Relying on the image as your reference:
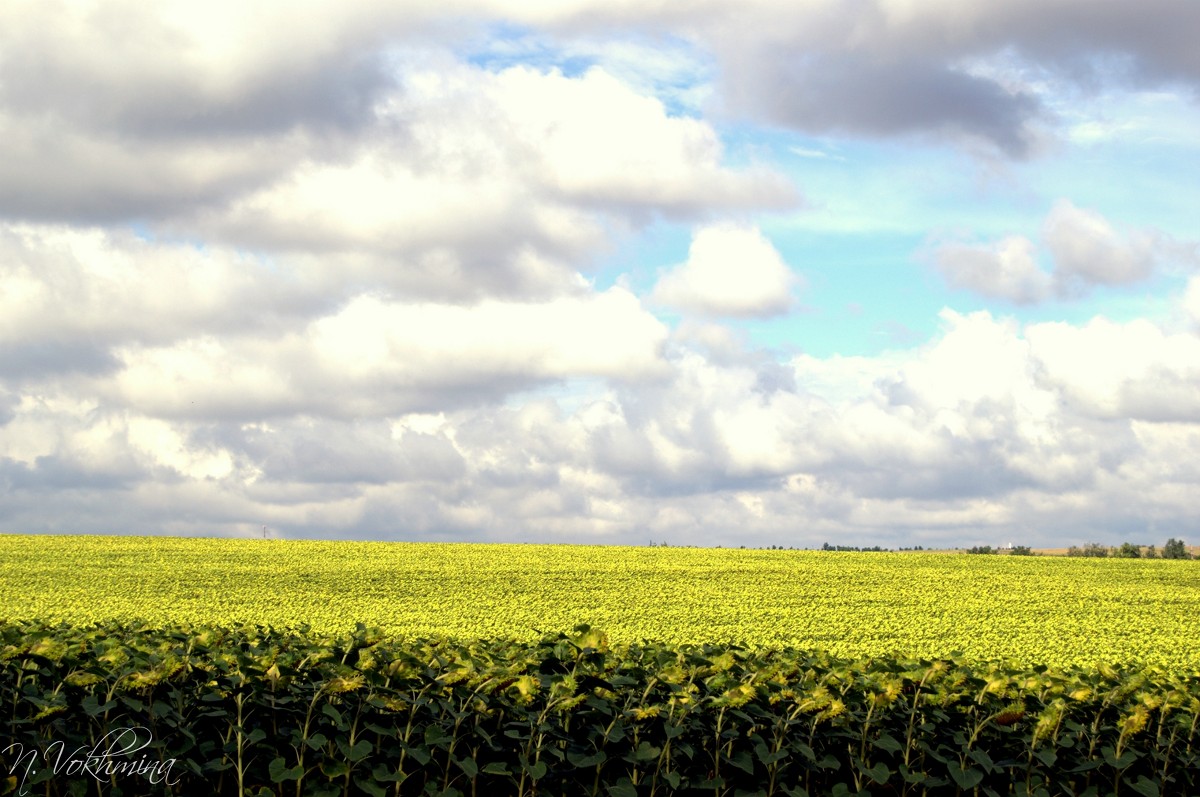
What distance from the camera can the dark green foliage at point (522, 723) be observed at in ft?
→ 16.2

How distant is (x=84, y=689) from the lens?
5168mm

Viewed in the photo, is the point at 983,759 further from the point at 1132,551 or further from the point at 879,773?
the point at 1132,551

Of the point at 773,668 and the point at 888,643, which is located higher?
the point at 773,668

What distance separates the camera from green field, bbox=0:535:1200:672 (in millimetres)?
13406

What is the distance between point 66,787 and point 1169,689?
584cm

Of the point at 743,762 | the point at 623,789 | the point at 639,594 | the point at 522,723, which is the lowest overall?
the point at 639,594

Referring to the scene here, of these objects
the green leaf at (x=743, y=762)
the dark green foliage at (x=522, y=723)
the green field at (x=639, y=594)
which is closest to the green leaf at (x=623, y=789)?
the dark green foliage at (x=522, y=723)

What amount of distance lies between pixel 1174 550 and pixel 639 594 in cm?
1811

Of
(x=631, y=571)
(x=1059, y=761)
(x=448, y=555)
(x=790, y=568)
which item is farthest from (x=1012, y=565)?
(x=1059, y=761)

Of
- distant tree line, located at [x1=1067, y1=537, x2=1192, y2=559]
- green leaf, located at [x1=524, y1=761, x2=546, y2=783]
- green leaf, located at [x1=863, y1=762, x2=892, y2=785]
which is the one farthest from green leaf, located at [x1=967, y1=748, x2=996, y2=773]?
distant tree line, located at [x1=1067, y1=537, x2=1192, y2=559]

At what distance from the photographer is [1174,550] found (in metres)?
27.3

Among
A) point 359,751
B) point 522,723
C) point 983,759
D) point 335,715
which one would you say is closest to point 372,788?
point 359,751

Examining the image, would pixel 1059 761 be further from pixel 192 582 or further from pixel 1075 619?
pixel 192 582

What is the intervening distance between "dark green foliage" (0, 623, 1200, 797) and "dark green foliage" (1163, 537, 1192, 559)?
24.0 meters
